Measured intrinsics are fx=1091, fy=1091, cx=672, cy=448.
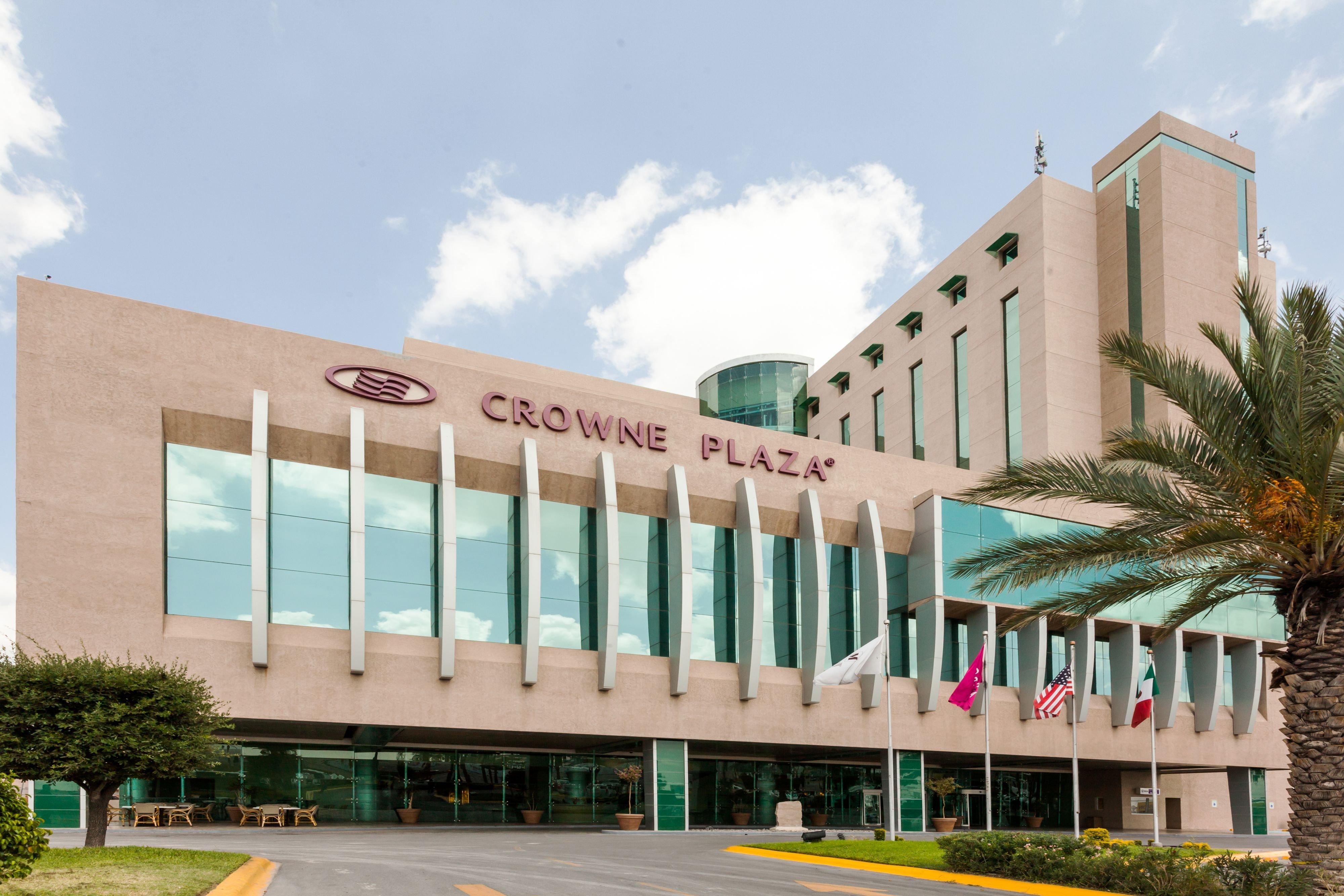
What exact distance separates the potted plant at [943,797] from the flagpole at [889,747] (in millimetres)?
3383

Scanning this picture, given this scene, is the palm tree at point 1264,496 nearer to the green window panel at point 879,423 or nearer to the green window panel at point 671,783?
the green window panel at point 671,783

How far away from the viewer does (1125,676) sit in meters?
44.8

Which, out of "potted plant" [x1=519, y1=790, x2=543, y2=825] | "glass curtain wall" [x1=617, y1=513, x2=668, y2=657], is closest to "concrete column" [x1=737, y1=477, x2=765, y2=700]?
"glass curtain wall" [x1=617, y1=513, x2=668, y2=657]

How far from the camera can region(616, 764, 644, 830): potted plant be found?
3638cm

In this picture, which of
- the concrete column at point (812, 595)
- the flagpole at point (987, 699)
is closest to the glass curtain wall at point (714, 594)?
the concrete column at point (812, 595)

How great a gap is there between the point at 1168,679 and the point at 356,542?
3364cm

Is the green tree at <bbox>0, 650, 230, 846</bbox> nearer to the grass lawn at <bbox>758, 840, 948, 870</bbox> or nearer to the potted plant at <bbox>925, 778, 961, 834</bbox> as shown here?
the grass lawn at <bbox>758, 840, 948, 870</bbox>

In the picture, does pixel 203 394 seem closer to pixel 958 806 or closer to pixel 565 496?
pixel 565 496

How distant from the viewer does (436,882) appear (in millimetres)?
16531

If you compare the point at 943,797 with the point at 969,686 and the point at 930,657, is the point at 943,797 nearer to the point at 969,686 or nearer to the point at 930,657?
the point at 930,657

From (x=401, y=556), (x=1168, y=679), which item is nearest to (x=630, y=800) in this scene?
(x=401, y=556)

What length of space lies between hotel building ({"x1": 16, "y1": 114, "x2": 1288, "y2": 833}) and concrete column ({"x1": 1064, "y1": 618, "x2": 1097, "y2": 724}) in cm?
18

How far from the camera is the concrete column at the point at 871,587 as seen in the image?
39719 mm

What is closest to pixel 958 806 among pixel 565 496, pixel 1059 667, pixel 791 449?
pixel 1059 667
